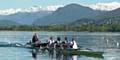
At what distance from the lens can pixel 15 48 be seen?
71.4m

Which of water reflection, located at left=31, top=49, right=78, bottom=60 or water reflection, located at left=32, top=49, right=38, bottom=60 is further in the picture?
water reflection, located at left=32, top=49, right=38, bottom=60

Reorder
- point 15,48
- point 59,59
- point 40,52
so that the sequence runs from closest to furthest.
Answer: point 59,59
point 40,52
point 15,48

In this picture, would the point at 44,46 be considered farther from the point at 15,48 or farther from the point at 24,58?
the point at 15,48

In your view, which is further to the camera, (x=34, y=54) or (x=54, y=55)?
(x=34, y=54)

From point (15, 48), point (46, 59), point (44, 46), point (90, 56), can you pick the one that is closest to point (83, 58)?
point (90, 56)

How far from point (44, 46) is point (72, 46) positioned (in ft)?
23.4

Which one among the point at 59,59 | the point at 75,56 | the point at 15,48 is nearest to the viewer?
the point at 59,59

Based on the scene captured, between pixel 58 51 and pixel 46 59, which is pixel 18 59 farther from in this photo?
pixel 58 51

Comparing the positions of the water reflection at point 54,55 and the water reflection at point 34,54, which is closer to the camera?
the water reflection at point 54,55

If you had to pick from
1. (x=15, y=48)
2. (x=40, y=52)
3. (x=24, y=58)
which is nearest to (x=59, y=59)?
(x=24, y=58)

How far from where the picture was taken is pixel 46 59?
48531mm

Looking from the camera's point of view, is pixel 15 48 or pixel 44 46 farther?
pixel 15 48

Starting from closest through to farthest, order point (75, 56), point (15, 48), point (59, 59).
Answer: point (59, 59) → point (75, 56) → point (15, 48)

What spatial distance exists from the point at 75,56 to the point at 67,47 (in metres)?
2.19
